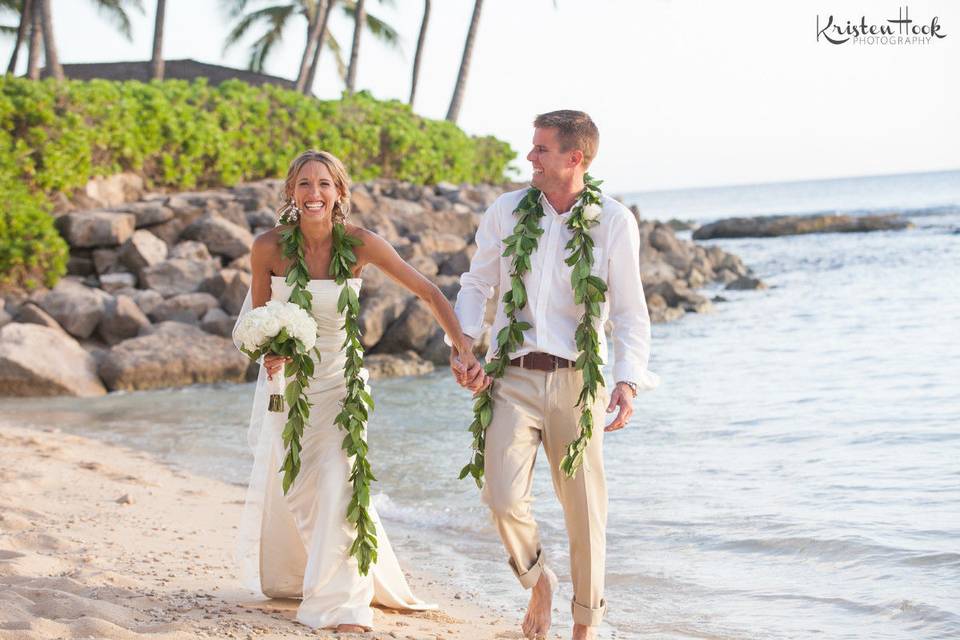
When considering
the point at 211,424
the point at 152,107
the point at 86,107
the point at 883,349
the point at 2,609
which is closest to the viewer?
the point at 2,609

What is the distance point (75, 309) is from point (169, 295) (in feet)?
5.11

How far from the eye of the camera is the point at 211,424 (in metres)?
11.6

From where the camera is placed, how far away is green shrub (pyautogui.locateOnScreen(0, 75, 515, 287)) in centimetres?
1553

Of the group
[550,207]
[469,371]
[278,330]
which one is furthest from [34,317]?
[550,207]

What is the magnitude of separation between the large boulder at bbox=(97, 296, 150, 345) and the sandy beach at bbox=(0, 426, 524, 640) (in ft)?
17.9

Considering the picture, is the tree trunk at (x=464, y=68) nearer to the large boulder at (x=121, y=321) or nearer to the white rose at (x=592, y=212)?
the large boulder at (x=121, y=321)

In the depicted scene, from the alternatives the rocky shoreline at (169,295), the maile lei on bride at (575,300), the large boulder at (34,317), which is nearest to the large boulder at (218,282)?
the rocky shoreline at (169,295)

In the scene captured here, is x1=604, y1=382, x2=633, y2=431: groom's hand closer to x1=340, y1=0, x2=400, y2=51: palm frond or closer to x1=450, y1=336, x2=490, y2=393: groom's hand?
x1=450, y1=336, x2=490, y2=393: groom's hand

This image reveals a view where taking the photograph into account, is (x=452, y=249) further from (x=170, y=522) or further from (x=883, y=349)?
(x=170, y=522)

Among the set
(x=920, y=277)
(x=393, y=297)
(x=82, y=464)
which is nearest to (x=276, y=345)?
(x=82, y=464)

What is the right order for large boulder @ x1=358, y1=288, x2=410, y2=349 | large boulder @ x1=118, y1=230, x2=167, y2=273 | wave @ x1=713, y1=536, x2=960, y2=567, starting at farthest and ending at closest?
large boulder @ x1=118, y1=230, x2=167, y2=273, large boulder @ x1=358, y1=288, x2=410, y2=349, wave @ x1=713, y1=536, x2=960, y2=567

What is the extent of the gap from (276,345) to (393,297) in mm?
11299

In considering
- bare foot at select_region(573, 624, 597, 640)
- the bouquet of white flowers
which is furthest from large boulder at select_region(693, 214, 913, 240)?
the bouquet of white flowers

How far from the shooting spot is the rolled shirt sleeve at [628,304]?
4723 millimetres
